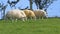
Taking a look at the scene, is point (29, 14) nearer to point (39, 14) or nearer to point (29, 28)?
point (39, 14)

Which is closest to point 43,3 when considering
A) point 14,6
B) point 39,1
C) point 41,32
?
point 39,1

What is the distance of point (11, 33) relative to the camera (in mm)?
12484

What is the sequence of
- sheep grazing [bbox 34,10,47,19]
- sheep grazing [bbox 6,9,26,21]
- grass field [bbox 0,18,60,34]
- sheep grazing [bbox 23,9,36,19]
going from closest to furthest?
1. grass field [bbox 0,18,60,34]
2. sheep grazing [bbox 6,9,26,21]
3. sheep grazing [bbox 23,9,36,19]
4. sheep grazing [bbox 34,10,47,19]

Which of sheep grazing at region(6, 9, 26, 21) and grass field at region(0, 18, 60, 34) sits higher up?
sheep grazing at region(6, 9, 26, 21)

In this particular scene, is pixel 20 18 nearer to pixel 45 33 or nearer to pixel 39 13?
pixel 39 13

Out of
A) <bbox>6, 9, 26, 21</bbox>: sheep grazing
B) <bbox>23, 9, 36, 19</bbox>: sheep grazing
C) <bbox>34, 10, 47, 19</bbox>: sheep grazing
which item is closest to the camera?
<bbox>6, 9, 26, 21</bbox>: sheep grazing

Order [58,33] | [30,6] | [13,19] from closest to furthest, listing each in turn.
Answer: [58,33], [13,19], [30,6]

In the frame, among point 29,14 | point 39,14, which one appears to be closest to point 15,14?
point 29,14

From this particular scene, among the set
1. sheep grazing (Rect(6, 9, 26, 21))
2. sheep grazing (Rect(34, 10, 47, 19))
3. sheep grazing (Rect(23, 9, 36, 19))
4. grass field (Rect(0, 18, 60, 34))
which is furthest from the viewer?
sheep grazing (Rect(34, 10, 47, 19))

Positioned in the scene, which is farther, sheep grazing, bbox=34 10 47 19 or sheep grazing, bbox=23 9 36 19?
sheep grazing, bbox=34 10 47 19

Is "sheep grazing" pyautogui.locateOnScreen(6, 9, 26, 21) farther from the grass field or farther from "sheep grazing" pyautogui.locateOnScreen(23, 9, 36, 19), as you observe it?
the grass field

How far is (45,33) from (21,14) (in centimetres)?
826

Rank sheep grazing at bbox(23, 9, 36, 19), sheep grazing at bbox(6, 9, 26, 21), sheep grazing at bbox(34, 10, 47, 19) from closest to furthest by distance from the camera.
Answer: sheep grazing at bbox(6, 9, 26, 21) → sheep grazing at bbox(23, 9, 36, 19) → sheep grazing at bbox(34, 10, 47, 19)

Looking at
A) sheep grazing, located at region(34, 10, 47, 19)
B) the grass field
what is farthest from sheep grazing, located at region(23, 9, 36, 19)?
the grass field
